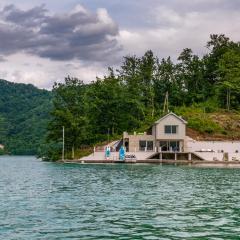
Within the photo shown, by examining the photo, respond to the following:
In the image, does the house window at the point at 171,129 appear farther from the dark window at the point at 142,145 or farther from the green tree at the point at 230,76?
the green tree at the point at 230,76

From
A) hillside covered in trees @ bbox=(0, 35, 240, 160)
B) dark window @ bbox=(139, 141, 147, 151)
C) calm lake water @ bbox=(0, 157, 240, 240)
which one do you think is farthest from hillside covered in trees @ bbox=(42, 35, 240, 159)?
calm lake water @ bbox=(0, 157, 240, 240)

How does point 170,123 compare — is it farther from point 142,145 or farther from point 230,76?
point 230,76

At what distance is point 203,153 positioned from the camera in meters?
96.3

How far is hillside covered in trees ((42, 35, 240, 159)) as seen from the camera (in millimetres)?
107875

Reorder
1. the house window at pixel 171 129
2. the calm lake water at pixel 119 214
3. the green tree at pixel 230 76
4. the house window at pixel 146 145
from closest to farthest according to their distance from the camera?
the calm lake water at pixel 119 214, the house window at pixel 171 129, the house window at pixel 146 145, the green tree at pixel 230 76

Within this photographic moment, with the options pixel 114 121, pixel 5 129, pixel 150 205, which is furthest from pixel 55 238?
pixel 5 129

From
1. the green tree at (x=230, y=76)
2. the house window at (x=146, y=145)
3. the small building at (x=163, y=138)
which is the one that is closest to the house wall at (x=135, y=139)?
the small building at (x=163, y=138)

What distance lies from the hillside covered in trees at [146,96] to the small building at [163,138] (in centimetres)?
Result: 811

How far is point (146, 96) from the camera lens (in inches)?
4882

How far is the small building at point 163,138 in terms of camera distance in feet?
324

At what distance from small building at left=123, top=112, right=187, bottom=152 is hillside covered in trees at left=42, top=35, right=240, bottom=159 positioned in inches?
319

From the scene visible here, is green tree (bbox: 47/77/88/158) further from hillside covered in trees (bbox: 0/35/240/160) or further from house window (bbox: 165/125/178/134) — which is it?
house window (bbox: 165/125/178/134)

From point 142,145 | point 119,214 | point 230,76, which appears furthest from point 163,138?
point 119,214

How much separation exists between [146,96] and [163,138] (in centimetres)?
2624
